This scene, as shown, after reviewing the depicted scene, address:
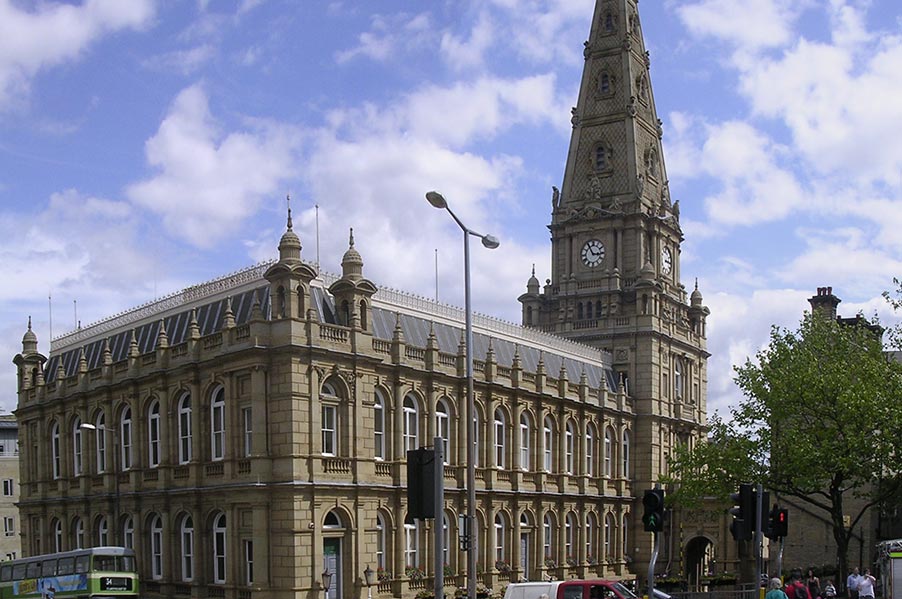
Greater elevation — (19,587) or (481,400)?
(481,400)

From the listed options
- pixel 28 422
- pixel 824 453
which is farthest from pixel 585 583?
pixel 28 422

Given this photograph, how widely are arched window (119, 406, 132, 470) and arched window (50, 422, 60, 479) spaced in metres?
8.73

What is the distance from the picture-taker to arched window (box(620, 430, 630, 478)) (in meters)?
75.6

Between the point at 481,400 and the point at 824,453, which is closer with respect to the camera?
the point at 824,453

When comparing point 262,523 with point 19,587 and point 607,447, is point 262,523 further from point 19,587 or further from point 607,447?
point 607,447

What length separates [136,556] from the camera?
56156mm

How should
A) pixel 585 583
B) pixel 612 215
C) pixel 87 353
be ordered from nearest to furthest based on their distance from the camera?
pixel 585 583, pixel 87 353, pixel 612 215

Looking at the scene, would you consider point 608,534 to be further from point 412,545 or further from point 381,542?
point 381,542

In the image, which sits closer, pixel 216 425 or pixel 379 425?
pixel 216 425

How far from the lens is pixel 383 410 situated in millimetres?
53719

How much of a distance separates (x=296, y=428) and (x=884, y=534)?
157ft

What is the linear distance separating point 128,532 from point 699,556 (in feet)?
137

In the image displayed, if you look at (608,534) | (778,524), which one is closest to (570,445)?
(608,534)

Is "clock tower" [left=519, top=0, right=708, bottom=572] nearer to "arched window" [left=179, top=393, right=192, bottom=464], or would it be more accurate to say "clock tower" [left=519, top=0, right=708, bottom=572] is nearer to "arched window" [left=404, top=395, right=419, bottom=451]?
"arched window" [left=404, top=395, right=419, bottom=451]
